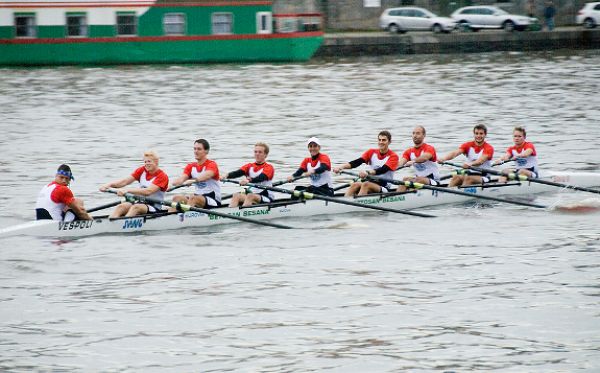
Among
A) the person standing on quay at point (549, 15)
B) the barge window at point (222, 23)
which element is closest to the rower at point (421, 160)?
the barge window at point (222, 23)

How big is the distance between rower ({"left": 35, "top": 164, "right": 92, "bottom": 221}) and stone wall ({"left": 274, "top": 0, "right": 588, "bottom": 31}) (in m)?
42.5

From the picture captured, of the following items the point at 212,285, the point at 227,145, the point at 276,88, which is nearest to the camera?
the point at 212,285

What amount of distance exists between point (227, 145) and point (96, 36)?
2008 cm

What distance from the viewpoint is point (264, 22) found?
51.0 m

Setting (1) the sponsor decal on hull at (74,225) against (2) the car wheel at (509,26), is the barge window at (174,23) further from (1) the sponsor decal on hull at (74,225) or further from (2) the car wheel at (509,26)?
(1) the sponsor decal on hull at (74,225)

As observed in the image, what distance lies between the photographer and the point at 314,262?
18.6m

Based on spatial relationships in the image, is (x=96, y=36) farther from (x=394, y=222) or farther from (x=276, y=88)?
(x=394, y=222)

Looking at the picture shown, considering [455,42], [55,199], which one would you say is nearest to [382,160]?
[55,199]

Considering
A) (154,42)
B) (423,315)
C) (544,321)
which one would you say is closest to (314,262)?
(423,315)

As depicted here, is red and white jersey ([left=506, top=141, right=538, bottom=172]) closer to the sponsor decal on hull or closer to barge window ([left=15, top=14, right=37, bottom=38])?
the sponsor decal on hull

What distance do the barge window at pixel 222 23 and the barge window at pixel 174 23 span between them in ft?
4.77

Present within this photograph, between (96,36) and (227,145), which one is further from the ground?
(96,36)

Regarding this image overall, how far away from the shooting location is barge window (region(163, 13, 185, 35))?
50375 millimetres

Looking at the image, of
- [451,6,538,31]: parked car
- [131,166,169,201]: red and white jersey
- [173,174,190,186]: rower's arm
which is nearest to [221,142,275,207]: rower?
[173,174,190,186]: rower's arm
